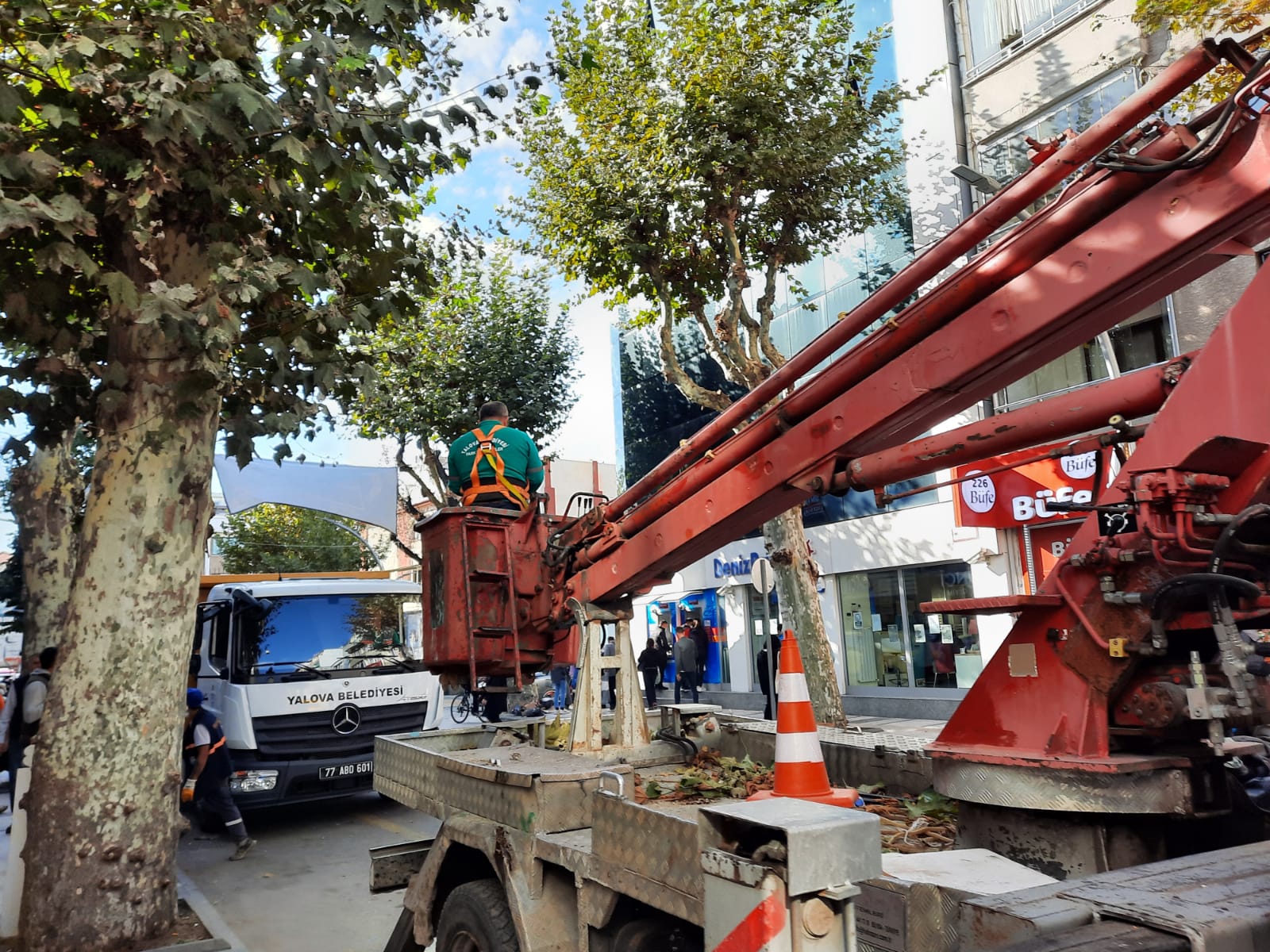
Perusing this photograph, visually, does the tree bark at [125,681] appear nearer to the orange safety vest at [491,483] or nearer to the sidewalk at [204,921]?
the sidewalk at [204,921]

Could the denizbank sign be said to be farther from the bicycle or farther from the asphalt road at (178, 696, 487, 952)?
the asphalt road at (178, 696, 487, 952)

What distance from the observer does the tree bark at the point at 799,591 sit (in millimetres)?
12961

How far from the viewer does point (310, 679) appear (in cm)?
971

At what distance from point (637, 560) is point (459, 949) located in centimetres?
200

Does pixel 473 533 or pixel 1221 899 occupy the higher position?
pixel 473 533

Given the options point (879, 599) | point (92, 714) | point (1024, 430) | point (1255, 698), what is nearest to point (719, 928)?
point (1255, 698)

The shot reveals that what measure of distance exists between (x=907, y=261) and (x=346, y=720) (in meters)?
13.7

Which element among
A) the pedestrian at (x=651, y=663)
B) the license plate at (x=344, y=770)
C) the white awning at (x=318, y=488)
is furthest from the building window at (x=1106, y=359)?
the white awning at (x=318, y=488)

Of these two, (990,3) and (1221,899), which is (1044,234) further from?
(990,3)

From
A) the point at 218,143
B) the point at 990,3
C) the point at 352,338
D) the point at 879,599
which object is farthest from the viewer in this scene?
the point at 879,599

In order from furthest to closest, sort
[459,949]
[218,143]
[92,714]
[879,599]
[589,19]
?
[879,599] → [589,19] → [218,143] → [92,714] → [459,949]

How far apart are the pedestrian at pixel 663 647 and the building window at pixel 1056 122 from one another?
1145cm

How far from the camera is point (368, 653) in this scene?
10266mm

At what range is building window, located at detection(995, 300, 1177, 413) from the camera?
1357cm
